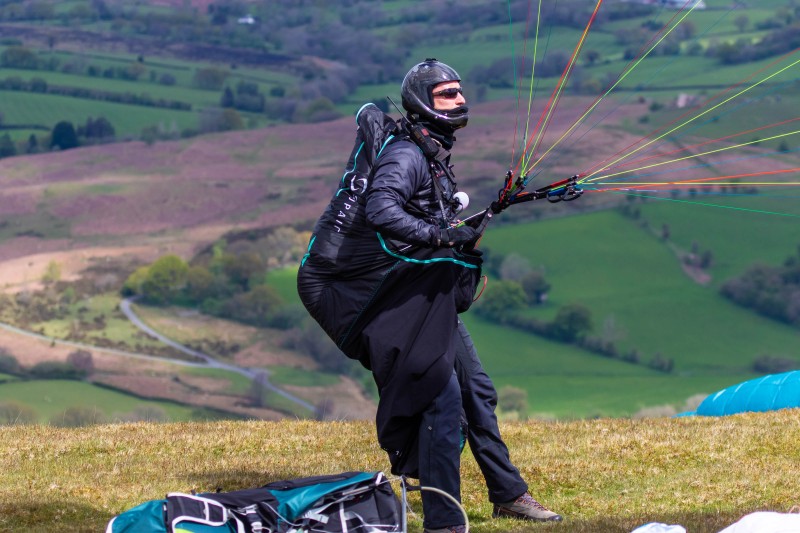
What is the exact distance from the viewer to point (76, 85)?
121 meters

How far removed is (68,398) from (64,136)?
5729cm

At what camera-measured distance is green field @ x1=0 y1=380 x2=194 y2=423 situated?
65225 millimetres

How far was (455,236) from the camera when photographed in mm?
5535

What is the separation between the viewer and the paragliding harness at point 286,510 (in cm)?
506

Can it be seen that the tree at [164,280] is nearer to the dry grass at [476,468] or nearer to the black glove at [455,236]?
the dry grass at [476,468]

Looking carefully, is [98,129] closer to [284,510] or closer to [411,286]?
[411,286]

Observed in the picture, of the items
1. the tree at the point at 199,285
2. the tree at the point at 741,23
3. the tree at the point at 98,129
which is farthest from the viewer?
the tree at the point at 741,23

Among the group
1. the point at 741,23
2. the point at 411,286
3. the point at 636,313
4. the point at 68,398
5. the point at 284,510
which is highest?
the point at 411,286

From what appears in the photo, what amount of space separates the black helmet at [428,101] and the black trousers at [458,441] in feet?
3.43

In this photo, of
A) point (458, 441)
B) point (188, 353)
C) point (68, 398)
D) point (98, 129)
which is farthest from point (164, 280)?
point (458, 441)

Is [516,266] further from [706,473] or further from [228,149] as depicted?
[706,473]

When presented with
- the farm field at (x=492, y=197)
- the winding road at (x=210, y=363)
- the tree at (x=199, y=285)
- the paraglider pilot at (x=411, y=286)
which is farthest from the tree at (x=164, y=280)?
the paraglider pilot at (x=411, y=286)

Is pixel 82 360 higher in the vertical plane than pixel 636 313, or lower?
lower

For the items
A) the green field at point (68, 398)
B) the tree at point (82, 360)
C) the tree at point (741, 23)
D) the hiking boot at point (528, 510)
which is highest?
the hiking boot at point (528, 510)
